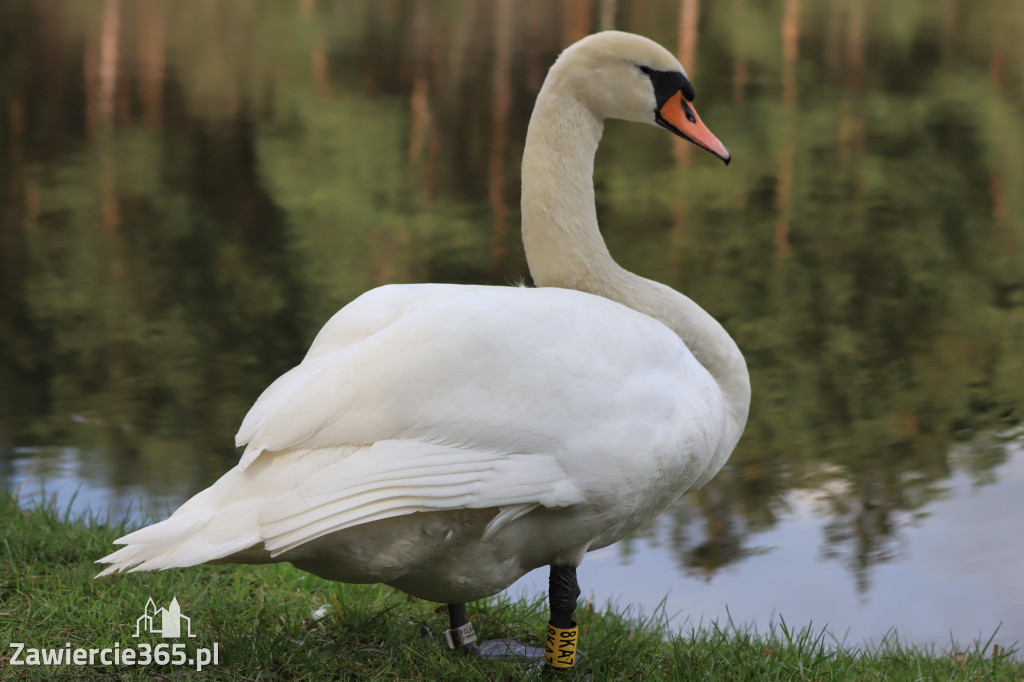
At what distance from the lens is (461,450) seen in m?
3.08

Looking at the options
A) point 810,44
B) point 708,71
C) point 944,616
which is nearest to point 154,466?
point 944,616

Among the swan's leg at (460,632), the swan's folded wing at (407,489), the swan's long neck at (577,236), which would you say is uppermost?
the swan's long neck at (577,236)

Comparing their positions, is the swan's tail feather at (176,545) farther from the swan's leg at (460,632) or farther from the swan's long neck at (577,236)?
the swan's long neck at (577,236)

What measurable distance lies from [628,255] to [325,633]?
19.6 feet

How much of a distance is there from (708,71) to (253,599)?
14048 millimetres

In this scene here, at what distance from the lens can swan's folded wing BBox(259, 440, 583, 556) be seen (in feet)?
9.49

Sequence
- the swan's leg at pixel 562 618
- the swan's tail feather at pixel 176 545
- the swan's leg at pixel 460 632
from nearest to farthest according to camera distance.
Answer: the swan's tail feather at pixel 176 545 → the swan's leg at pixel 562 618 → the swan's leg at pixel 460 632

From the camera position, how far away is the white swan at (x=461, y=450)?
9.70 feet

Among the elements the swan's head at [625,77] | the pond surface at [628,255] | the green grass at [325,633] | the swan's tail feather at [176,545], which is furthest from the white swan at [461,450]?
the swan's head at [625,77]

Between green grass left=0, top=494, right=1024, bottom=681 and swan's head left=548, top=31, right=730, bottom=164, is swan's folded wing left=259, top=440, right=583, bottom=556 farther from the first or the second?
swan's head left=548, top=31, right=730, bottom=164

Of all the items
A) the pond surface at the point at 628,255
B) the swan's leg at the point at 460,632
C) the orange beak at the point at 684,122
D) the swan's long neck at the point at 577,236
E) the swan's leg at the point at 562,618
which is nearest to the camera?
the swan's leg at the point at 562,618

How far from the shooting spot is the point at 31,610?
12.1 feet

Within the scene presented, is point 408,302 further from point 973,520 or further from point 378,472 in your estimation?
point 973,520

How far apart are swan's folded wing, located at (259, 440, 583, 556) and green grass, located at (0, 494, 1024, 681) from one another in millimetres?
711
